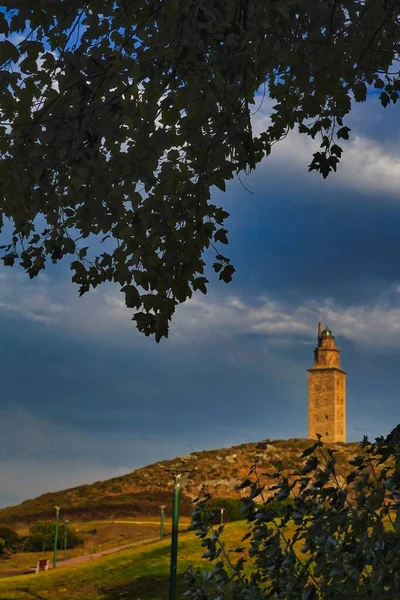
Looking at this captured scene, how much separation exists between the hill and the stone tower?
9378 millimetres

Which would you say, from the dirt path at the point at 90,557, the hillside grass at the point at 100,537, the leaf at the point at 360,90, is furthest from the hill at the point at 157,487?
the leaf at the point at 360,90

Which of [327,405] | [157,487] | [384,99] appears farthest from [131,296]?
[327,405]

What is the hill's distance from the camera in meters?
53.3

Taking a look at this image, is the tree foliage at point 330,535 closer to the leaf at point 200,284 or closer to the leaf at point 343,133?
the leaf at point 200,284

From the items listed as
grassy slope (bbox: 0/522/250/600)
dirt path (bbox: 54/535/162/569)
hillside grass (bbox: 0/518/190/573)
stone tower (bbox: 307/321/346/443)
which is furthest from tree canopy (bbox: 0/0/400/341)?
stone tower (bbox: 307/321/346/443)

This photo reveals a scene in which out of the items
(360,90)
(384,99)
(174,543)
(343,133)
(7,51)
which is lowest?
(174,543)

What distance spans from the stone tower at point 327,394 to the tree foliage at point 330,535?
80300mm

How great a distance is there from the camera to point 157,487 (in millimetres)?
62906

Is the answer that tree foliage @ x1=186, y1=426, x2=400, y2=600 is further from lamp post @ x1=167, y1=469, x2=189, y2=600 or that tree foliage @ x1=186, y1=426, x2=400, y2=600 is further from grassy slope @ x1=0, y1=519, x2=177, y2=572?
grassy slope @ x1=0, y1=519, x2=177, y2=572

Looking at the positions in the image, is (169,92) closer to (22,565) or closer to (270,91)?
(270,91)

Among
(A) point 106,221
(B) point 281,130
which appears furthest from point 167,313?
(B) point 281,130

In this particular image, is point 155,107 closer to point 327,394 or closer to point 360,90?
point 360,90

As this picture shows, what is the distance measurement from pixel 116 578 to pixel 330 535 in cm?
2171

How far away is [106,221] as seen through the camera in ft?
19.7
